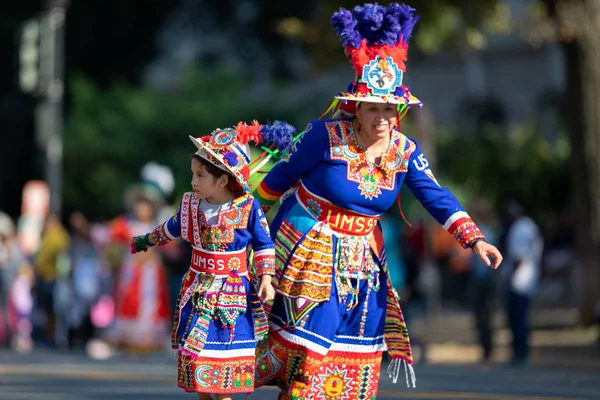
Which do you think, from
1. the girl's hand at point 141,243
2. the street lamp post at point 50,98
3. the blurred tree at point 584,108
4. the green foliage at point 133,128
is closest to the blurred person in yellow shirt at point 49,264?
the street lamp post at point 50,98

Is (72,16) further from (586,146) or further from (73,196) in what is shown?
(586,146)

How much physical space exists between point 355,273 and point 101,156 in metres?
19.9

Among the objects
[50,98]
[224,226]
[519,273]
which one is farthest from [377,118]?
[50,98]

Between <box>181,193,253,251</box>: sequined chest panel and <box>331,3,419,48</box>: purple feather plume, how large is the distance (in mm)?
1008

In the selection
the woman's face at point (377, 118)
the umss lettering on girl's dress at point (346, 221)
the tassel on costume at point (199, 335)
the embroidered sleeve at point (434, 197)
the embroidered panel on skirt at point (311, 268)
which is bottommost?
the tassel on costume at point (199, 335)

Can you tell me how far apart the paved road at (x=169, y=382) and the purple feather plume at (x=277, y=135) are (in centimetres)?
294

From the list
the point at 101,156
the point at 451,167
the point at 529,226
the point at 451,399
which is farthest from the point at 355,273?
the point at 451,167

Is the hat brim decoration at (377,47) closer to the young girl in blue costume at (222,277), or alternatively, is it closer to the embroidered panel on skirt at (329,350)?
the young girl in blue costume at (222,277)

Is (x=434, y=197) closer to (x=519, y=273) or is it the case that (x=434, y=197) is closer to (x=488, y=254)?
(x=488, y=254)

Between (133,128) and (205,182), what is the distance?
20.2 m

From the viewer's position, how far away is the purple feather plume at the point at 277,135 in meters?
7.59

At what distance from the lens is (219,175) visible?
7.30m

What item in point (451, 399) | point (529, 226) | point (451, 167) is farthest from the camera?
point (451, 167)

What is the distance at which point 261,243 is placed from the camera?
7.27 m
